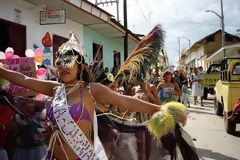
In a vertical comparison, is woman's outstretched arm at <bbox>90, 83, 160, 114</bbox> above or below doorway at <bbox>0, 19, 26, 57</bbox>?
below

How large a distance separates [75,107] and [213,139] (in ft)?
25.2

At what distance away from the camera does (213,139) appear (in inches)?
409

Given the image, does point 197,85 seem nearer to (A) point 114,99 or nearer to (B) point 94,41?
(B) point 94,41

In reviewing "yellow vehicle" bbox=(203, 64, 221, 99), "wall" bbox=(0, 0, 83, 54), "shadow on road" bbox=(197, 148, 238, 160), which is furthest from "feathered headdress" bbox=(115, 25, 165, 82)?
"yellow vehicle" bbox=(203, 64, 221, 99)

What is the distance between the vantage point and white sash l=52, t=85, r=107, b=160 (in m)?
3.21

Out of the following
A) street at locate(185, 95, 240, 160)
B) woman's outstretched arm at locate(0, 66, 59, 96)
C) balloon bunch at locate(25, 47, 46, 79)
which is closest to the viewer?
woman's outstretched arm at locate(0, 66, 59, 96)

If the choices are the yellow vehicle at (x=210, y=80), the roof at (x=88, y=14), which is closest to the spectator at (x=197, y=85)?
the yellow vehicle at (x=210, y=80)

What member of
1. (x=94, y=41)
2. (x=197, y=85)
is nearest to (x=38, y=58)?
(x=94, y=41)

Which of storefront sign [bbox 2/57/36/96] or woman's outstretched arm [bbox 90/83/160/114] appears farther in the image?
storefront sign [bbox 2/57/36/96]

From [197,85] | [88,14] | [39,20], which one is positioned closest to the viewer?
[39,20]

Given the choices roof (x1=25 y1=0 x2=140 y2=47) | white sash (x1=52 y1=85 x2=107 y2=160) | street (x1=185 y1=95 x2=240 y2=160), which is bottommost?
street (x1=185 y1=95 x2=240 y2=160)

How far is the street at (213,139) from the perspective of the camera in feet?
27.9

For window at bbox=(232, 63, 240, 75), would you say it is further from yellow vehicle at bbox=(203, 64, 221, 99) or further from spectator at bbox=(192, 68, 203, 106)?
yellow vehicle at bbox=(203, 64, 221, 99)

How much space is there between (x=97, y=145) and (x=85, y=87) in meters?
0.48
